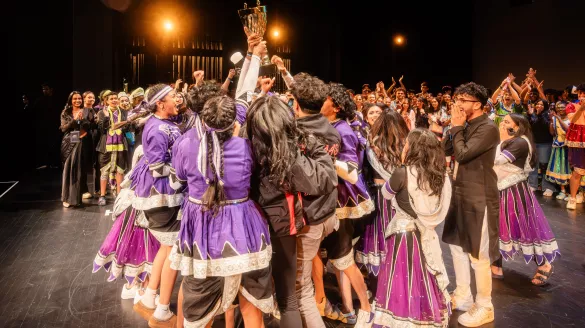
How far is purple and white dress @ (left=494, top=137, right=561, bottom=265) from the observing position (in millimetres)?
3773

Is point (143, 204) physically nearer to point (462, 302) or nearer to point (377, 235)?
point (377, 235)

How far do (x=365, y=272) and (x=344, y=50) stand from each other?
9.79m

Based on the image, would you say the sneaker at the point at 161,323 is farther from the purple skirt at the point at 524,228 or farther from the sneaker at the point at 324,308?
the purple skirt at the point at 524,228

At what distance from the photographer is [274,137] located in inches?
79.0

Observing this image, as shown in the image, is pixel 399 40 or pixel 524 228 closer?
pixel 524 228

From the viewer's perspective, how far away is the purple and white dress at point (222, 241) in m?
2.03

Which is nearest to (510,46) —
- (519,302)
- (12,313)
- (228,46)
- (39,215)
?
(228,46)

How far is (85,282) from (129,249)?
0.84 meters

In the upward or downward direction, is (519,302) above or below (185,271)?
below

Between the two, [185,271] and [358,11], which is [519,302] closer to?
[185,271]

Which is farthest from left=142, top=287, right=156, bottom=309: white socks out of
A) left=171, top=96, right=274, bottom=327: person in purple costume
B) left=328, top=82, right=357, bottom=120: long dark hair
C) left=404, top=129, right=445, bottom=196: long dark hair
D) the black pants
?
left=404, top=129, right=445, bottom=196: long dark hair

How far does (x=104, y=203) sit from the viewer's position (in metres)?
6.54

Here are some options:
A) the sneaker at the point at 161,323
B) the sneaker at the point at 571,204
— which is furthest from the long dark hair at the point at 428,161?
the sneaker at the point at 571,204

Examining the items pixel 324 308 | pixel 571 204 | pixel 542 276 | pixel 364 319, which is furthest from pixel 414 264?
pixel 571 204
